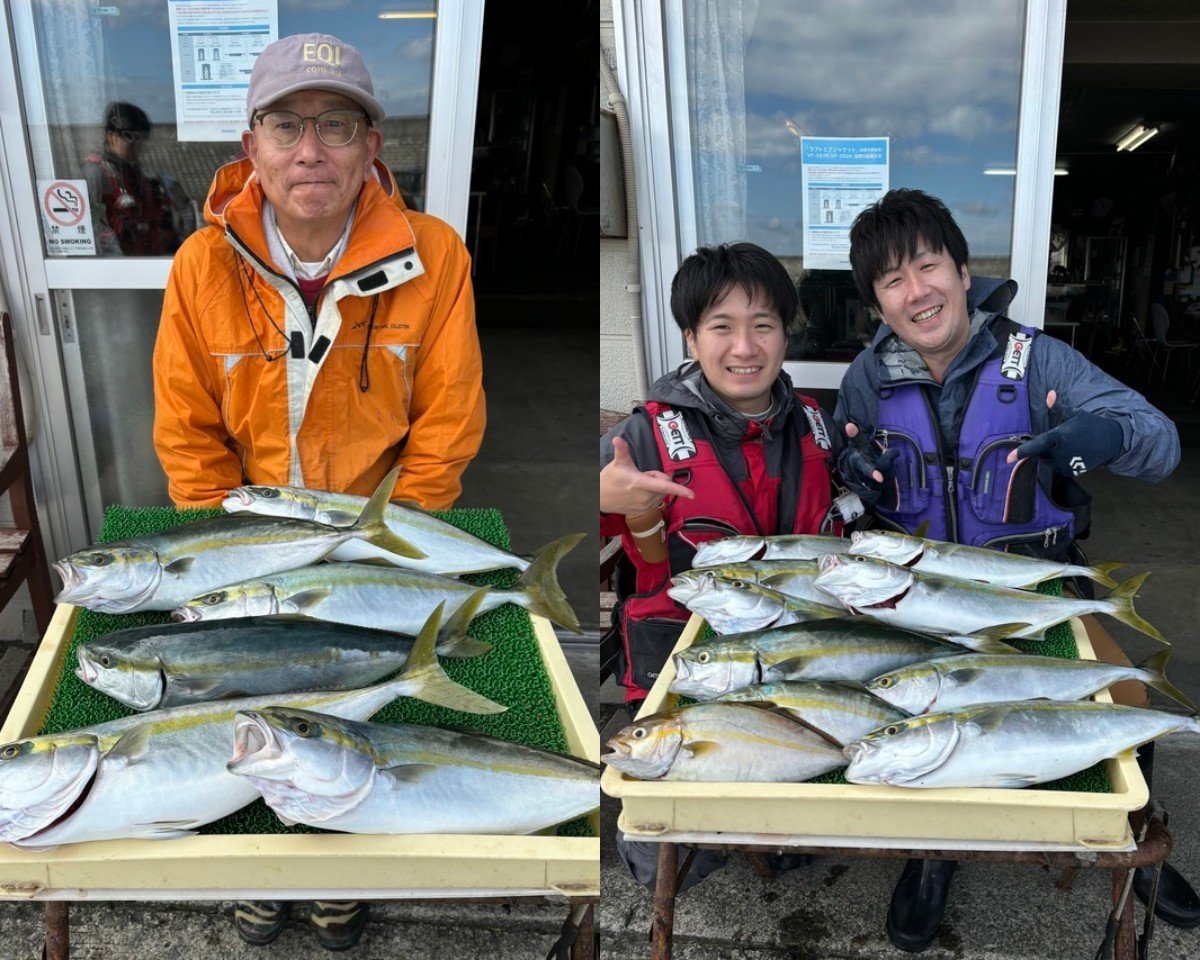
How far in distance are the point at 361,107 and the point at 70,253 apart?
1.74 metres

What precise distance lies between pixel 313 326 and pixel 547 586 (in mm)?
1182

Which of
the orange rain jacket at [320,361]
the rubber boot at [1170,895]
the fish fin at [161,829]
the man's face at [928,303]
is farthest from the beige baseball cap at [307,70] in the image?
the rubber boot at [1170,895]

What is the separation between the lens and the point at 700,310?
8.81ft

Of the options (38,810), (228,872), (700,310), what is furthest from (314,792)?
(700,310)

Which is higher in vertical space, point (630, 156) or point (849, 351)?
point (630, 156)

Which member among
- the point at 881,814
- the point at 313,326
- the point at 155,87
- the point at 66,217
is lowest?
the point at 881,814

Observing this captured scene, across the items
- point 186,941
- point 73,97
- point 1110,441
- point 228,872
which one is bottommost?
point 186,941

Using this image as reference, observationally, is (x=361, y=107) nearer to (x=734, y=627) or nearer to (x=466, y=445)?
(x=466, y=445)

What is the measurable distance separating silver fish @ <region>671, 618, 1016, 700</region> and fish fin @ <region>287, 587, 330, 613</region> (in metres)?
0.68

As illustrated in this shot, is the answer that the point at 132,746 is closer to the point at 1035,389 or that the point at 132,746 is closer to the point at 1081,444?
the point at 1081,444

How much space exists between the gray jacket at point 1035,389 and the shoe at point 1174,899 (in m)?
1.05

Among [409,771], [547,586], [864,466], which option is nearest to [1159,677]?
[864,466]

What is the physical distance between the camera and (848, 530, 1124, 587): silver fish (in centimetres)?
222

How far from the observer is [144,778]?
4.59 feet
